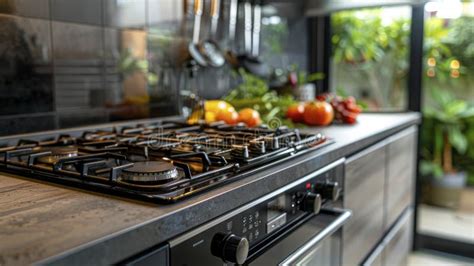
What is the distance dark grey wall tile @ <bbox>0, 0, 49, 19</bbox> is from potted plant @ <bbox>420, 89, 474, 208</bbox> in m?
2.30

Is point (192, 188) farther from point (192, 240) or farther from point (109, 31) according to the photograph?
point (109, 31)

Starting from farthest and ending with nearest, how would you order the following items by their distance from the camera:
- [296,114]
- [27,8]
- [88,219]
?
[296,114]
[27,8]
[88,219]

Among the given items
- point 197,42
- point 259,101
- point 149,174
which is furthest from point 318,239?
point 197,42

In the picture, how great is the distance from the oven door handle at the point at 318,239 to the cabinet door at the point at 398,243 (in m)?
0.70

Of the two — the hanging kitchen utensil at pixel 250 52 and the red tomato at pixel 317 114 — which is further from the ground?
the hanging kitchen utensil at pixel 250 52

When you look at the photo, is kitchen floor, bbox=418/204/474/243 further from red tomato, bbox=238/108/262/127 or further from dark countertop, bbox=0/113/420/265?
dark countertop, bbox=0/113/420/265

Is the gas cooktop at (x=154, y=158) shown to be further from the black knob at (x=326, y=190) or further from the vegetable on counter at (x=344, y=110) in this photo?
the vegetable on counter at (x=344, y=110)

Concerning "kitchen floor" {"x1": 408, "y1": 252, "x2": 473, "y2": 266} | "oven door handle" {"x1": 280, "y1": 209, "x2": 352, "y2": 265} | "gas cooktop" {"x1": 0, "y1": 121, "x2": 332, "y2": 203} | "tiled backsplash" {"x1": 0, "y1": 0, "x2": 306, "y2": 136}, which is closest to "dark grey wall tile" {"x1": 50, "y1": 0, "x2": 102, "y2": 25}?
"tiled backsplash" {"x1": 0, "y1": 0, "x2": 306, "y2": 136}

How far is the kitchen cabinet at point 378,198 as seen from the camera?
1.36 m

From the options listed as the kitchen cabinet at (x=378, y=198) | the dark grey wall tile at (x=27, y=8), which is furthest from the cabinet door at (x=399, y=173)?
the dark grey wall tile at (x=27, y=8)

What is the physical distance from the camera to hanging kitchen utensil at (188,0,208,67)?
70.4 inches

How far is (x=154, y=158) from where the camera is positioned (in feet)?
2.98

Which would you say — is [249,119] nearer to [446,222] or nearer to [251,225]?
[251,225]

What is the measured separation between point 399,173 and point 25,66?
5.22 ft
